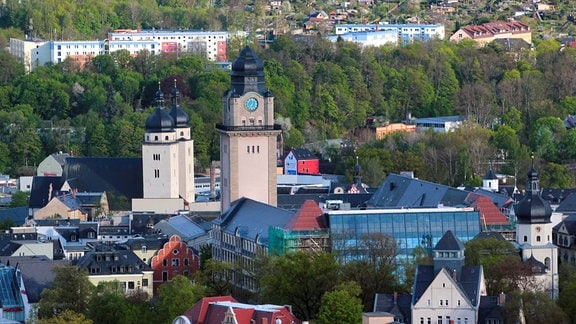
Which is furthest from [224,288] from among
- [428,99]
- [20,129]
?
[428,99]

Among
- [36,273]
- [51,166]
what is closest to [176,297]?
[36,273]

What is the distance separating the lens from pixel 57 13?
173 meters

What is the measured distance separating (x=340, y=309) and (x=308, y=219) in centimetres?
1154

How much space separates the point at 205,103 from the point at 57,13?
118 ft

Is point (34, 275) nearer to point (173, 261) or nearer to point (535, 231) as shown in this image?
point (173, 261)

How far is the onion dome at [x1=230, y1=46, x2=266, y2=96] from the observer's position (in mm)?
98062

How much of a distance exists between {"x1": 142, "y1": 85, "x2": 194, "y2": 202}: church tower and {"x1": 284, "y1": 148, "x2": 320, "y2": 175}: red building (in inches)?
670

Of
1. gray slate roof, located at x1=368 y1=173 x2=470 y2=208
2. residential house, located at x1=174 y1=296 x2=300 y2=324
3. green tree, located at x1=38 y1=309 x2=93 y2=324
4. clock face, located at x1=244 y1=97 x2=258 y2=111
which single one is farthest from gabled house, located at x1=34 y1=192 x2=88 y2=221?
residential house, located at x1=174 y1=296 x2=300 y2=324

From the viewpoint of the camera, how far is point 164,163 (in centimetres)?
11125

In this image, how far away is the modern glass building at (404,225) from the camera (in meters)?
86.4

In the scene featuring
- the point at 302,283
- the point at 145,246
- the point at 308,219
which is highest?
the point at 308,219

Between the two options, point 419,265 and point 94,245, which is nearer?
point 419,265

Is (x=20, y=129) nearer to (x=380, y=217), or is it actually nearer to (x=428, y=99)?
(x=428, y=99)

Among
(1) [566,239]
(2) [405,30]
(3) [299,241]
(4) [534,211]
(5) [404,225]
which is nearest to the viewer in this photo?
(4) [534,211]
